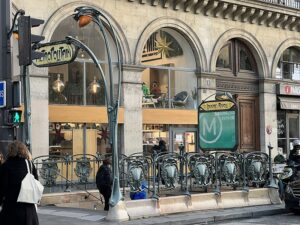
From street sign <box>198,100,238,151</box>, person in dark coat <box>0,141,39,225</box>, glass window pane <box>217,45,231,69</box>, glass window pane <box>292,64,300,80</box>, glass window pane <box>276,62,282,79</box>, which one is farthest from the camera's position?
glass window pane <box>292,64,300,80</box>

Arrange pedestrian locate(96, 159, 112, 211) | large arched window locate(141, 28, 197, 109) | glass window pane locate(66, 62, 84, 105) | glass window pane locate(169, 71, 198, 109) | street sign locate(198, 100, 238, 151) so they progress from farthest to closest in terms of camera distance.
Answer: glass window pane locate(169, 71, 198, 109) → large arched window locate(141, 28, 197, 109) → glass window pane locate(66, 62, 84, 105) → street sign locate(198, 100, 238, 151) → pedestrian locate(96, 159, 112, 211)

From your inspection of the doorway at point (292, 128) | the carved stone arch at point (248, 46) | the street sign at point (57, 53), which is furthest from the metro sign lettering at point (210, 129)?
the doorway at point (292, 128)

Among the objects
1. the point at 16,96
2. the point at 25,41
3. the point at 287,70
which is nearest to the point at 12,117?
the point at 16,96

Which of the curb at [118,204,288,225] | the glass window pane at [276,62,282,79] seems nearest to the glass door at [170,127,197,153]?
the glass window pane at [276,62,282,79]

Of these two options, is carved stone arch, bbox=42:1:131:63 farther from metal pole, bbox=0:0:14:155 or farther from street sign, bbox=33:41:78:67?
metal pole, bbox=0:0:14:155

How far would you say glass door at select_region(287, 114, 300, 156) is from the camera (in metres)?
28.7

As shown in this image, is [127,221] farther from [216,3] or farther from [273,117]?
[273,117]

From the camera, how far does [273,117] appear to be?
27312 millimetres

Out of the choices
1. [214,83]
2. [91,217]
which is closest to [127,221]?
[91,217]

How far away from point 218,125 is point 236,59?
10.5m

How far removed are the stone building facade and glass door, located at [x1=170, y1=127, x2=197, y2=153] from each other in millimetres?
44

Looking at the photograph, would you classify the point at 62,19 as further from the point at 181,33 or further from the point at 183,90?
the point at 183,90

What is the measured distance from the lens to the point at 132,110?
22.0m

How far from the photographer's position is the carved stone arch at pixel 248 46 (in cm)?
2490
